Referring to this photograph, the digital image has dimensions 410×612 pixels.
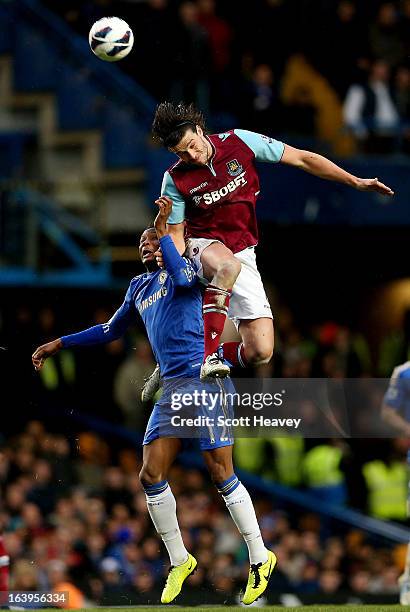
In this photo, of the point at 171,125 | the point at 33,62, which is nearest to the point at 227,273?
the point at 171,125

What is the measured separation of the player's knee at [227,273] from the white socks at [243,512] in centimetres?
118

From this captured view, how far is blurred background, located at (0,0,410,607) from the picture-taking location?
1242 centimetres

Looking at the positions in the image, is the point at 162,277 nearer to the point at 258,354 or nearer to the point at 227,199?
the point at 227,199

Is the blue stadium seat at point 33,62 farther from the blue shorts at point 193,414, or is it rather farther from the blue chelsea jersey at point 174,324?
the blue shorts at point 193,414

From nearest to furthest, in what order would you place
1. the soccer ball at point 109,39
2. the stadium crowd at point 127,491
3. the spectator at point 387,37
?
1. the soccer ball at point 109,39
2. the stadium crowd at point 127,491
3. the spectator at point 387,37

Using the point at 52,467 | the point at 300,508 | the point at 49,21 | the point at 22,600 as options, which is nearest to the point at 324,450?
the point at 300,508

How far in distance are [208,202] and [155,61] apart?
6215mm

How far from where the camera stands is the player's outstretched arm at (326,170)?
9453 mm

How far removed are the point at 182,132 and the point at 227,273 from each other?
90cm

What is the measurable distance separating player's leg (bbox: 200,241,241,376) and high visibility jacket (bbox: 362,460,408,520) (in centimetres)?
540

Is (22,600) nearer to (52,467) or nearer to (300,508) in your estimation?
(52,467)

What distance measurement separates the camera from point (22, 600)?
10.2 meters

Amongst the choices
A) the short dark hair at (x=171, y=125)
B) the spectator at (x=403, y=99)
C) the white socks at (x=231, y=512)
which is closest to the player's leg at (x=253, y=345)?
the white socks at (x=231, y=512)

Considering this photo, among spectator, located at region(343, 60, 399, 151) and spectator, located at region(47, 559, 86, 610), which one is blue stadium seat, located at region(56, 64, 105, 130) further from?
spectator, located at region(47, 559, 86, 610)
